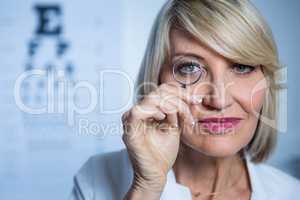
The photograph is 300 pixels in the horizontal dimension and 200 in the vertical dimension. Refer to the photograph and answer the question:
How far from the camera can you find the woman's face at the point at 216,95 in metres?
0.92

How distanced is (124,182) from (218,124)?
0.96 feet

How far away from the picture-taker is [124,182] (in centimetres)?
106

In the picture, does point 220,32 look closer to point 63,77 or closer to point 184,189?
point 184,189

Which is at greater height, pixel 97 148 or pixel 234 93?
pixel 234 93

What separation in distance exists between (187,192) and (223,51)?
1.22 ft

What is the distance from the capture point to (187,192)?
1046 mm

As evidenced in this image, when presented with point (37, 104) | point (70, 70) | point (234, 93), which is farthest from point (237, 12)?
point (37, 104)

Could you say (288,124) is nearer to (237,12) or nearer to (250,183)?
(250,183)

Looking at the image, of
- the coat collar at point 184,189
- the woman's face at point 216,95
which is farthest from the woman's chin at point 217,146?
the coat collar at point 184,189

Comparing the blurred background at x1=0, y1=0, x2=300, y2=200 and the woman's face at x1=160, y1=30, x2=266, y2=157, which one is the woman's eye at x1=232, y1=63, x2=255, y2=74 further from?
the blurred background at x1=0, y1=0, x2=300, y2=200

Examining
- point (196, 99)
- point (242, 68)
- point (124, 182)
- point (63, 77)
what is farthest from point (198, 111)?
point (63, 77)

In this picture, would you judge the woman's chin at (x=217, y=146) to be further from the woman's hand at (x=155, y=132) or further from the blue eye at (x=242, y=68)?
the blue eye at (x=242, y=68)

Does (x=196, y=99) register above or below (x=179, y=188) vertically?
above

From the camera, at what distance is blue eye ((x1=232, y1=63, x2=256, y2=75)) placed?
96cm
